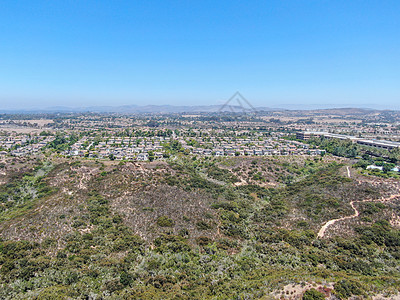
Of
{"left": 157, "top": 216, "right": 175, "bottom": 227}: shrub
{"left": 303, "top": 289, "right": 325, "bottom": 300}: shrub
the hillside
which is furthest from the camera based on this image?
{"left": 157, "top": 216, "right": 175, "bottom": 227}: shrub

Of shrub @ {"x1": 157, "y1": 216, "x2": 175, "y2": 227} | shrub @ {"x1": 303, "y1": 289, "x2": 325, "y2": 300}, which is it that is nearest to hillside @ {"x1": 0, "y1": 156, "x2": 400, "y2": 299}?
shrub @ {"x1": 157, "y1": 216, "x2": 175, "y2": 227}

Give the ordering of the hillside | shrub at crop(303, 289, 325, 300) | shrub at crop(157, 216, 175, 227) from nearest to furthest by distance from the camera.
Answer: shrub at crop(303, 289, 325, 300) < the hillside < shrub at crop(157, 216, 175, 227)

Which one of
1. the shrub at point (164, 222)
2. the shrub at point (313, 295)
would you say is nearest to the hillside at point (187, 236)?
the shrub at point (164, 222)

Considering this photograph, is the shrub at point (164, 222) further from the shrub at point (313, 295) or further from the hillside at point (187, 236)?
the shrub at point (313, 295)

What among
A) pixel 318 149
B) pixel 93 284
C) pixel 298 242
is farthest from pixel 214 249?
pixel 318 149

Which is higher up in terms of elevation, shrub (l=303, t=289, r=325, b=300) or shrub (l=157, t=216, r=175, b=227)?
shrub (l=303, t=289, r=325, b=300)

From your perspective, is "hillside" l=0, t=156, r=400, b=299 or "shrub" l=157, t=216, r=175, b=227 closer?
"hillside" l=0, t=156, r=400, b=299

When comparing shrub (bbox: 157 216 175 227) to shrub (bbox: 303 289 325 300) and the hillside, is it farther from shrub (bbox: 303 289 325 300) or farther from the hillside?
shrub (bbox: 303 289 325 300)

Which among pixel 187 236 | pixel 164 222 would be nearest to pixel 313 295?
pixel 187 236
